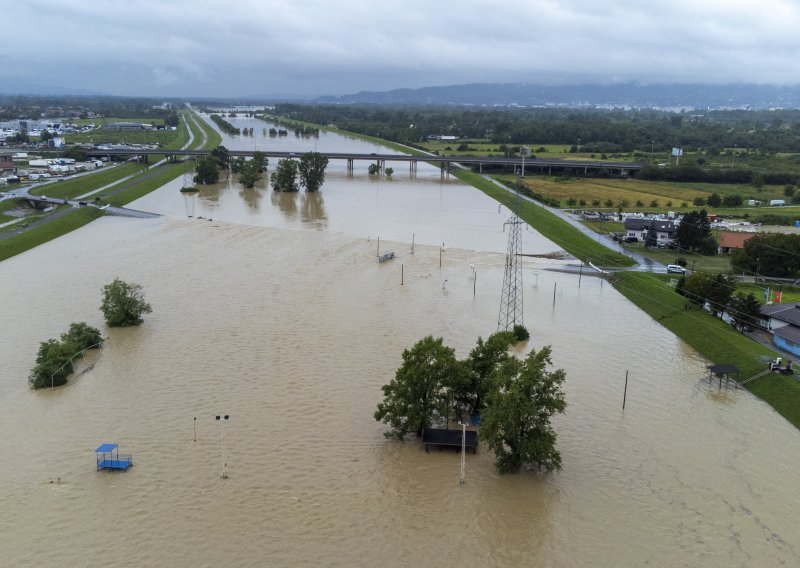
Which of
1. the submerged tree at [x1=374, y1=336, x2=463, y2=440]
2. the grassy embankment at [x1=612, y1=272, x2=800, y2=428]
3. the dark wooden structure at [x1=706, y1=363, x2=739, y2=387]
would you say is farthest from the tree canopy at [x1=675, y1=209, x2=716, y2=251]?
the submerged tree at [x1=374, y1=336, x2=463, y2=440]

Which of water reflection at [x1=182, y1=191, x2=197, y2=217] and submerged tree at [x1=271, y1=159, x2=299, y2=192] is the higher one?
submerged tree at [x1=271, y1=159, x2=299, y2=192]

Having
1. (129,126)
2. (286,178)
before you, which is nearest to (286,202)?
(286,178)

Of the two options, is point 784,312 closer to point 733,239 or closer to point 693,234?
point 693,234

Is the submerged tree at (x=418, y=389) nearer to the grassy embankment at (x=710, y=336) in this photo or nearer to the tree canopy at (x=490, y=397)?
the tree canopy at (x=490, y=397)

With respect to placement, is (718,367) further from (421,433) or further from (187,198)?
(187,198)

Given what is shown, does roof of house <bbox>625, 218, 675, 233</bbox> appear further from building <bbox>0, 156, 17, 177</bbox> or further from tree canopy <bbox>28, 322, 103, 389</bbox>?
building <bbox>0, 156, 17, 177</bbox>

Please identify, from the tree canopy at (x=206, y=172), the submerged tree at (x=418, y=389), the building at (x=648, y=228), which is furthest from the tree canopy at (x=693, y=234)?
the tree canopy at (x=206, y=172)

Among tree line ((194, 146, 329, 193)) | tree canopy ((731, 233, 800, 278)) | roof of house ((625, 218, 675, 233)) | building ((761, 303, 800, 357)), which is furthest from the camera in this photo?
tree line ((194, 146, 329, 193))
